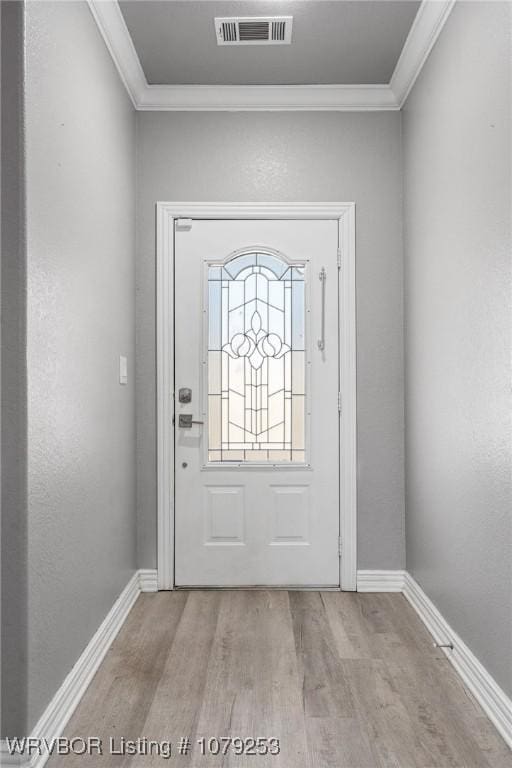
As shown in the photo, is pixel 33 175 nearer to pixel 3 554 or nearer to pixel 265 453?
pixel 3 554

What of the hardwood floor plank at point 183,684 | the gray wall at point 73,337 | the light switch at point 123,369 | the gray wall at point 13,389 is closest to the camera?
the gray wall at point 13,389

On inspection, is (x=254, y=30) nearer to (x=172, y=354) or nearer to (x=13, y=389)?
(x=172, y=354)

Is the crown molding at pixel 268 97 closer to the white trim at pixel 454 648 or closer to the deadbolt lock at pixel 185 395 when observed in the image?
the deadbolt lock at pixel 185 395

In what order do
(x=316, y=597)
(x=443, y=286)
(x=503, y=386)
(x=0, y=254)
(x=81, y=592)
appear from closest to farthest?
(x=0, y=254), (x=503, y=386), (x=81, y=592), (x=443, y=286), (x=316, y=597)

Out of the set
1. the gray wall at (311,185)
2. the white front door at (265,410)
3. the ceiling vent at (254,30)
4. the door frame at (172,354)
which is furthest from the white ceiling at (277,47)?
the white front door at (265,410)

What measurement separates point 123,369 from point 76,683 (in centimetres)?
141

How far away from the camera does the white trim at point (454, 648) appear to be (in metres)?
1.99

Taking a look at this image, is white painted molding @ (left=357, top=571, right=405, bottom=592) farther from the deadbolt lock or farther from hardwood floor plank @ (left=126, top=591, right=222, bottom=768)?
the deadbolt lock

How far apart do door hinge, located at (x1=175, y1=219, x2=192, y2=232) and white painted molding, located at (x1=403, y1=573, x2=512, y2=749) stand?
223 cm

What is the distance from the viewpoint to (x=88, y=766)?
5.91 feet

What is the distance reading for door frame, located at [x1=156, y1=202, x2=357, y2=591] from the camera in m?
3.39

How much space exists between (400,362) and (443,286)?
821 mm

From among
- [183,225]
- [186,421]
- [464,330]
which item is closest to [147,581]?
[186,421]

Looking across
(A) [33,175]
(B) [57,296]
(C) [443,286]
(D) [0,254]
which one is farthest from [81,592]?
(C) [443,286]
